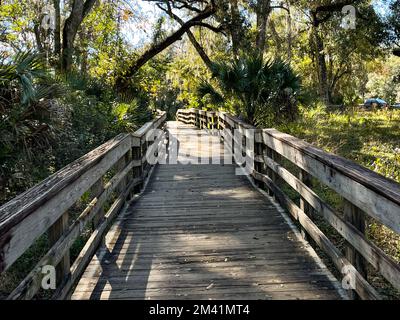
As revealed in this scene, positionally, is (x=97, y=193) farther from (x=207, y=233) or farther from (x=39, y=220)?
(x=39, y=220)

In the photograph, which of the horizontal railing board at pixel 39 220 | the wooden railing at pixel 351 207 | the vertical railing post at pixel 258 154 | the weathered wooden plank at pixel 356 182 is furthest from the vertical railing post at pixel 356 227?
the vertical railing post at pixel 258 154

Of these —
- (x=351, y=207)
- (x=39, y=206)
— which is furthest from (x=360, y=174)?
(x=39, y=206)

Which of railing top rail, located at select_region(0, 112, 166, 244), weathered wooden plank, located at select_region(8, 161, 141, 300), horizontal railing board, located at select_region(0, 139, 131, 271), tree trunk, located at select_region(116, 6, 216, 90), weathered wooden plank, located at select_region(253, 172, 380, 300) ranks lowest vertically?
weathered wooden plank, located at select_region(253, 172, 380, 300)

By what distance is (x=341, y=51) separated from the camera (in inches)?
837

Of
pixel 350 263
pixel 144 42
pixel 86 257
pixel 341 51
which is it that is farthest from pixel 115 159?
pixel 341 51

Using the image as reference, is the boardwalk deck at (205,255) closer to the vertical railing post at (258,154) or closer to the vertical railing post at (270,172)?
the vertical railing post at (270,172)

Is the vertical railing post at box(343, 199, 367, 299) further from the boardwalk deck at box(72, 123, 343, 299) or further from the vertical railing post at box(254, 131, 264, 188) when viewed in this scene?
the vertical railing post at box(254, 131, 264, 188)

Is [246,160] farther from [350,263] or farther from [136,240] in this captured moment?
[350,263]

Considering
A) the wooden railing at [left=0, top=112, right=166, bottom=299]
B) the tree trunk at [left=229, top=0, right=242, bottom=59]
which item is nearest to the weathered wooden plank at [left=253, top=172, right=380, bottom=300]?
the wooden railing at [left=0, top=112, right=166, bottom=299]

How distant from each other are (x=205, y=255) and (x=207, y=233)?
62cm

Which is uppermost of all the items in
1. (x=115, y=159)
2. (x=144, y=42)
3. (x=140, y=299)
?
(x=144, y=42)

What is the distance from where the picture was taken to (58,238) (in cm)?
283

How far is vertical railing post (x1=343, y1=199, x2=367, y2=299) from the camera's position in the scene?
2.88m
